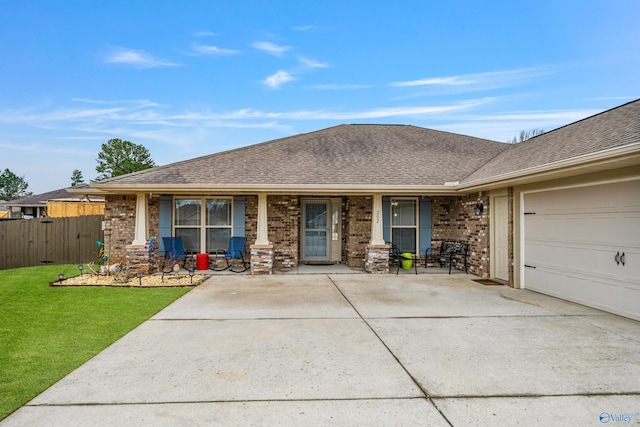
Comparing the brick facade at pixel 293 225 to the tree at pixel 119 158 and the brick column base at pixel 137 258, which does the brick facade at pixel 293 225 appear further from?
the tree at pixel 119 158

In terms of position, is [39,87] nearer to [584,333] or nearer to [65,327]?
[65,327]

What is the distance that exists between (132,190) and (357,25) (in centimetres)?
1000

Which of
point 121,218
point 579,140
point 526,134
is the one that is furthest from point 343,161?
point 526,134

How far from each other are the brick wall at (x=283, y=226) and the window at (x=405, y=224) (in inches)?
120

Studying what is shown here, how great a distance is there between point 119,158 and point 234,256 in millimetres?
45311

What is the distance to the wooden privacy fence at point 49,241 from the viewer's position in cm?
1154

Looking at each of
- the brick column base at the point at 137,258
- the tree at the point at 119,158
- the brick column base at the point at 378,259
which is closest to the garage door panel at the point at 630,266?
the brick column base at the point at 378,259

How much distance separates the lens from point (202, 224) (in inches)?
409

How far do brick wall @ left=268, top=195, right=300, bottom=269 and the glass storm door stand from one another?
0.95 metres

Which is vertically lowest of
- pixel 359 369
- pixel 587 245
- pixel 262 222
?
pixel 359 369

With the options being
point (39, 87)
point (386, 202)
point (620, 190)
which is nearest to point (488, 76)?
point (386, 202)

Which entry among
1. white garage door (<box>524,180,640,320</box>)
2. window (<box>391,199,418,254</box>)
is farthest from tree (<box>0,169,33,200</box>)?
white garage door (<box>524,180,640,320</box>)

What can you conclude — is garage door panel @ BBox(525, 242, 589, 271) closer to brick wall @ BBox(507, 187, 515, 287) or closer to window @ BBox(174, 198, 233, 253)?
brick wall @ BBox(507, 187, 515, 287)

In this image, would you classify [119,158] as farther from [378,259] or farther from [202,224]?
[378,259]
